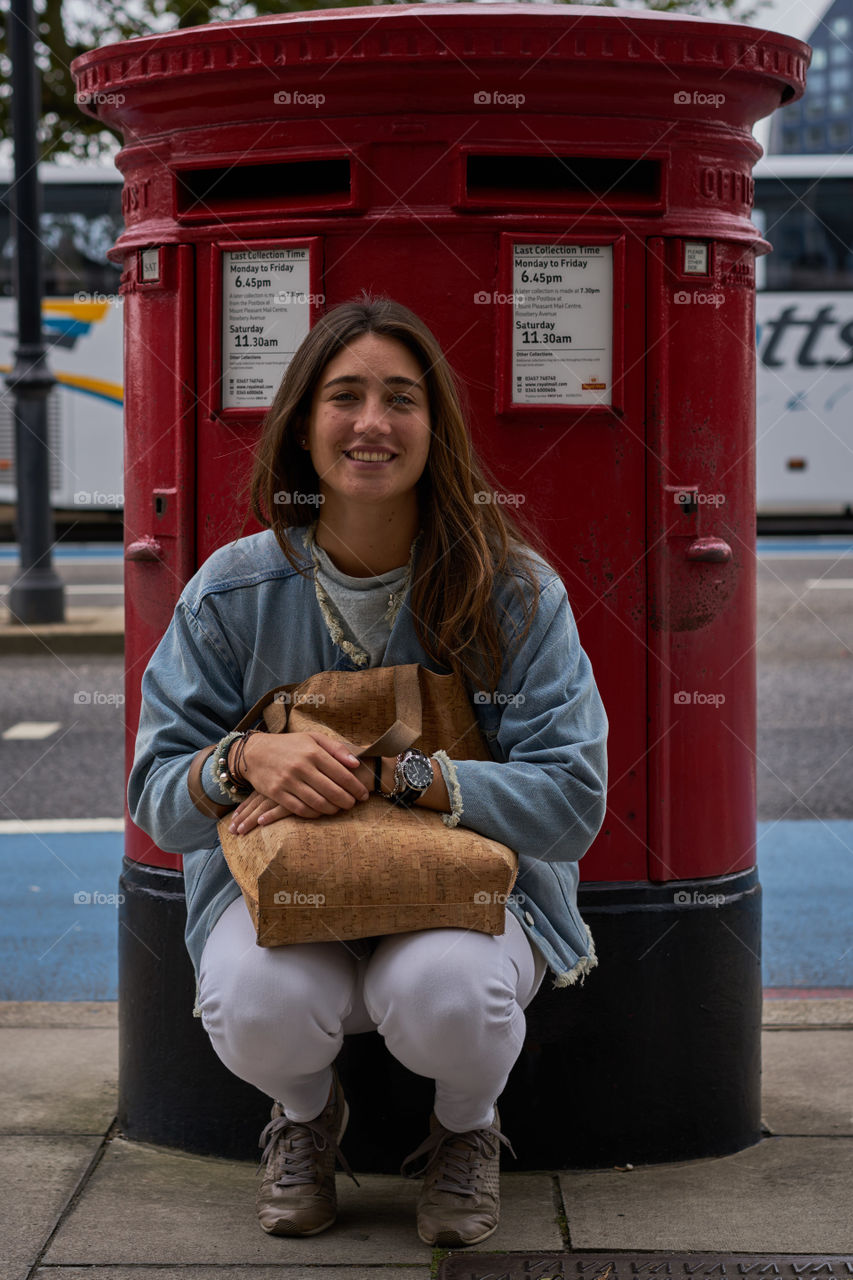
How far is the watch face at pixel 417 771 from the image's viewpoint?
241cm

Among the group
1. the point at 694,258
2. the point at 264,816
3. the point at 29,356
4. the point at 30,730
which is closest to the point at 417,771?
the point at 264,816

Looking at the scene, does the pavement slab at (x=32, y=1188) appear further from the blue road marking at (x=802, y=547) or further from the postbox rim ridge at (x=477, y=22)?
the blue road marking at (x=802, y=547)

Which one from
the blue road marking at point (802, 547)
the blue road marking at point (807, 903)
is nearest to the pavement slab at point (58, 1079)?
the blue road marking at point (807, 903)

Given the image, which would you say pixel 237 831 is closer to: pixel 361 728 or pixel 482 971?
pixel 361 728

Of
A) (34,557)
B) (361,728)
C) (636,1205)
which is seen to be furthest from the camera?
(34,557)

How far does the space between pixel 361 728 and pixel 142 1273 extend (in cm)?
89

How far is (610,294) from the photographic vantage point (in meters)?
2.87

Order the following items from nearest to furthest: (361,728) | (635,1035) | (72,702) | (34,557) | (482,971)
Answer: (482,971) < (361,728) < (635,1035) < (72,702) < (34,557)

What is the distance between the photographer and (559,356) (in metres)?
2.87

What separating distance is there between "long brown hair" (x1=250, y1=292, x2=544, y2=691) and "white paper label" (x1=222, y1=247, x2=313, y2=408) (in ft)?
0.91

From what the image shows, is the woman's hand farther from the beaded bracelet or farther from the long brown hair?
the long brown hair

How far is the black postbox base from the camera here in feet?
9.46

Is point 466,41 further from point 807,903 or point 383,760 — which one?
point 807,903

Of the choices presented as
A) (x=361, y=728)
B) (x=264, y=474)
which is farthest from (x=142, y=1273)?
(x=264, y=474)
